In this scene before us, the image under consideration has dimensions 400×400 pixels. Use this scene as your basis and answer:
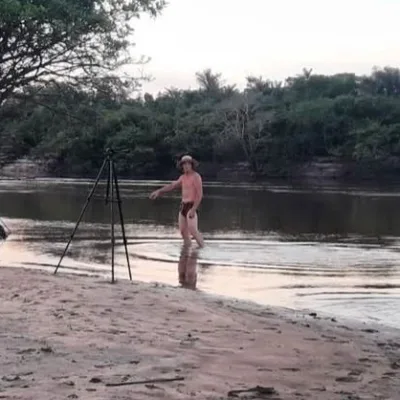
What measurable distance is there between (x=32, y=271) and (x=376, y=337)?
5.50 meters

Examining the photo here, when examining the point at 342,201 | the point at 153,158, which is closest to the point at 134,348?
the point at 342,201

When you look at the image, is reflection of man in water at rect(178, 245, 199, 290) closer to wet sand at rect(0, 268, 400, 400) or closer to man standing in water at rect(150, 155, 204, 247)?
man standing in water at rect(150, 155, 204, 247)

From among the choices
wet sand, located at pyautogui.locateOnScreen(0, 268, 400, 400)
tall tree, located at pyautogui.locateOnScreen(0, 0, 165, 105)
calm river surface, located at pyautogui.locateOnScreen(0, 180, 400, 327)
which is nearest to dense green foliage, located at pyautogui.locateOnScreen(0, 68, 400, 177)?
calm river surface, located at pyautogui.locateOnScreen(0, 180, 400, 327)

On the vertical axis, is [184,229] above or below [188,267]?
above

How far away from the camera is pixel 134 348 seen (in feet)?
21.3

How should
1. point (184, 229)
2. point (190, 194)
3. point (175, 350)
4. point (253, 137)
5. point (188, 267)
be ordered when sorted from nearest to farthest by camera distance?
point (175, 350)
point (188, 267)
point (190, 194)
point (184, 229)
point (253, 137)

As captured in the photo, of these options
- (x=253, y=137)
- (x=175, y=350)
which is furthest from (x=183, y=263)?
(x=253, y=137)

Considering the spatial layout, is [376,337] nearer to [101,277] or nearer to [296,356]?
[296,356]

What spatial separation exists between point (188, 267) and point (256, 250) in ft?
9.80

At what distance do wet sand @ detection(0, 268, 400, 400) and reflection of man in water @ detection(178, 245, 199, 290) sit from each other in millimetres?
2060

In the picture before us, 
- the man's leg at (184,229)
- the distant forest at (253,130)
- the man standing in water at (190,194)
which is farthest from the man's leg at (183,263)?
the distant forest at (253,130)

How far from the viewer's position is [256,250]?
634 inches

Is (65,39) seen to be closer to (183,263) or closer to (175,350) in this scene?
(183,263)

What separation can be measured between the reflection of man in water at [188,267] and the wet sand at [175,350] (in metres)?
2.06
